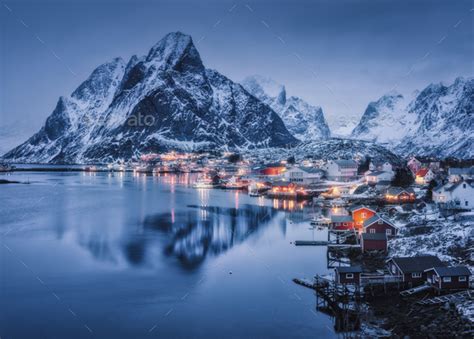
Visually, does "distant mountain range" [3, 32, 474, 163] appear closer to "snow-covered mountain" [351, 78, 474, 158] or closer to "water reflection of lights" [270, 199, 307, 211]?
"snow-covered mountain" [351, 78, 474, 158]

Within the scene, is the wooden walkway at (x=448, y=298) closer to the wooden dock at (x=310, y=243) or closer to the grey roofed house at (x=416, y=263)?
the grey roofed house at (x=416, y=263)

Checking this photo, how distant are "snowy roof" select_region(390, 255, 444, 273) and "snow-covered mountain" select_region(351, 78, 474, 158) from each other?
3797 inches

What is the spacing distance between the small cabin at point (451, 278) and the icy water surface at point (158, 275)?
11.5ft

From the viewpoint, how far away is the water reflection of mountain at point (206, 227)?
2048 centimetres

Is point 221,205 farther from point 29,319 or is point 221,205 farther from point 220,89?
point 220,89

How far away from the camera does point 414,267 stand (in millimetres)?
13961

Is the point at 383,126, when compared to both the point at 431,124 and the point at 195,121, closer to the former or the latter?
the point at 431,124

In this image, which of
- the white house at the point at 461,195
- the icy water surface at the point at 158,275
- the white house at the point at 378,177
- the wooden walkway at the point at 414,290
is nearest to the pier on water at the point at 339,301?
the icy water surface at the point at 158,275

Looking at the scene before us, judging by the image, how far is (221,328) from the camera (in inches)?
468

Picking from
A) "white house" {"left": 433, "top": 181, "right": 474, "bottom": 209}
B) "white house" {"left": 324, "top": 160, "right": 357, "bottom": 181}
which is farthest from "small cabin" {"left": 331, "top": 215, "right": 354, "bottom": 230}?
"white house" {"left": 324, "top": 160, "right": 357, "bottom": 181}

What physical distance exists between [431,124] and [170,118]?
82.1 m

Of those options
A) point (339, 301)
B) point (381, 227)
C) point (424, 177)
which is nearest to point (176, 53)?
point (424, 177)

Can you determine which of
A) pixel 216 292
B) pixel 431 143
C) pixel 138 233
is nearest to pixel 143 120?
pixel 431 143

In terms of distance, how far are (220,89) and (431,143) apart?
73.5m
